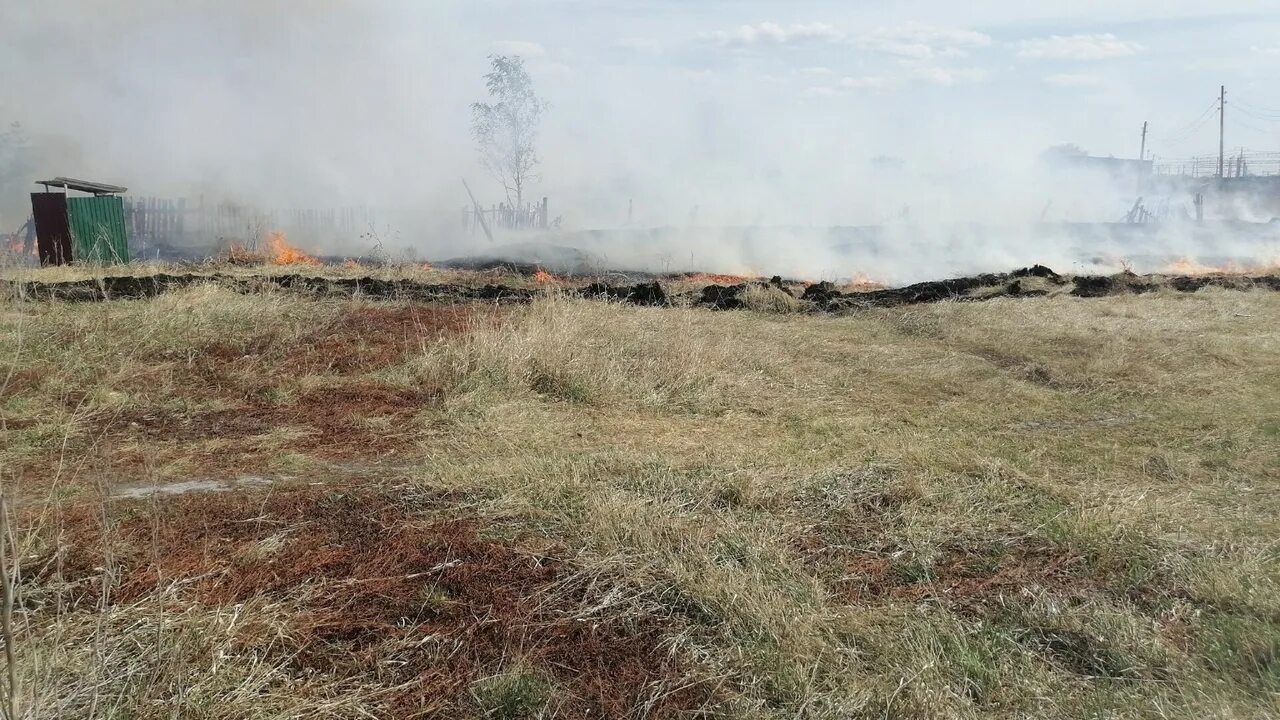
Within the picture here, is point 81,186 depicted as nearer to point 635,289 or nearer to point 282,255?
point 282,255

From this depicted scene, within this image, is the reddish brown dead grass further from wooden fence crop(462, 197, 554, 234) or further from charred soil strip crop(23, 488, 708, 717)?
wooden fence crop(462, 197, 554, 234)

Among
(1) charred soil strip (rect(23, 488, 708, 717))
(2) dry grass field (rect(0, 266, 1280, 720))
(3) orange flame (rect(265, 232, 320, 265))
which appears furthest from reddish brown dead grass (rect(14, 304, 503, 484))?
(3) orange flame (rect(265, 232, 320, 265))

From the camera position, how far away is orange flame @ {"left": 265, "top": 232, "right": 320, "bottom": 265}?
66.0 feet

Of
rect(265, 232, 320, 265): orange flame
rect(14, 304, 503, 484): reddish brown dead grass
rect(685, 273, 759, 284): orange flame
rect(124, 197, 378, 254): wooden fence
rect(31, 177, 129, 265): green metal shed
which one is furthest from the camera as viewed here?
rect(124, 197, 378, 254): wooden fence

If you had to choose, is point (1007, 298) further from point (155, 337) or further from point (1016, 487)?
point (155, 337)

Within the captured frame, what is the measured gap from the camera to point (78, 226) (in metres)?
17.7

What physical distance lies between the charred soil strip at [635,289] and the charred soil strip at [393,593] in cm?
787

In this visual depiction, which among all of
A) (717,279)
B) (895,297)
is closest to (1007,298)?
(895,297)

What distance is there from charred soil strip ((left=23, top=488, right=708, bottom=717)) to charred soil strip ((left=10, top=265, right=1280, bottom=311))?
7.87 metres

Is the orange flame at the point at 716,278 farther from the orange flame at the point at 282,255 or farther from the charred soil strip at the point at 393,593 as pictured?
the charred soil strip at the point at 393,593

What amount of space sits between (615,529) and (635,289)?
33.7 ft

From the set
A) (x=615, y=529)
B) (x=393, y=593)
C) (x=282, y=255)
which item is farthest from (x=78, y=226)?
(x=615, y=529)

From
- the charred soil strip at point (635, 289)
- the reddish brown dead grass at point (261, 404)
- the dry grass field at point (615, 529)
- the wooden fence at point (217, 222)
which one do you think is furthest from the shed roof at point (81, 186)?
the reddish brown dead grass at point (261, 404)

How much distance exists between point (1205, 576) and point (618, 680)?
286cm
